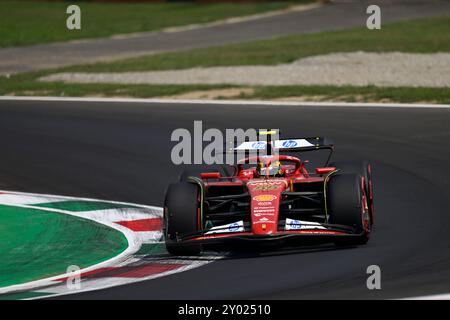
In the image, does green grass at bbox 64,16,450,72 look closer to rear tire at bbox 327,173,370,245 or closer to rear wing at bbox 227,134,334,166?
rear wing at bbox 227,134,334,166

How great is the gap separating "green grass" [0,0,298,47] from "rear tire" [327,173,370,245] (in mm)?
28459

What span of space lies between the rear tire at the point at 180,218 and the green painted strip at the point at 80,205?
2.73 metres

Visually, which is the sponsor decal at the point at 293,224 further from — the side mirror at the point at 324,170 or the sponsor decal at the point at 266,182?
the side mirror at the point at 324,170

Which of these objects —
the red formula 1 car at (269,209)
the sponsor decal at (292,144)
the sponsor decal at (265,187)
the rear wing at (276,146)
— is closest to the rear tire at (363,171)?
the red formula 1 car at (269,209)

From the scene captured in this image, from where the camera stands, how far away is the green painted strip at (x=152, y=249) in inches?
455

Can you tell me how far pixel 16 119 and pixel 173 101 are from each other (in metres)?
3.22

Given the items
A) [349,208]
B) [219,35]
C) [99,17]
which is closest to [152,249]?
[349,208]

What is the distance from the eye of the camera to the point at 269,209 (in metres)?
11.1

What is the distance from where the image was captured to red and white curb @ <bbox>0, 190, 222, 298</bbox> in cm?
1015

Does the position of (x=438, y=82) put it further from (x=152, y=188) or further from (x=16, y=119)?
(x=152, y=188)

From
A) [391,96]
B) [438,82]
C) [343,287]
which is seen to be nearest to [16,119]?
[391,96]

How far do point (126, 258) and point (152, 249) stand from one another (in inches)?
19.1

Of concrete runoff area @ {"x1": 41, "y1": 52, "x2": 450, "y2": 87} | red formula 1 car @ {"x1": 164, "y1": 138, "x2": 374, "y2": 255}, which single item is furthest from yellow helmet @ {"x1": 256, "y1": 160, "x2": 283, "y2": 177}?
concrete runoff area @ {"x1": 41, "y1": 52, "x2": 450, "y2": 87}

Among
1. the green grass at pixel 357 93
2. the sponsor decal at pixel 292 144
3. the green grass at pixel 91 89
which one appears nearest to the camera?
the sponsor decal at pixel 292 144
